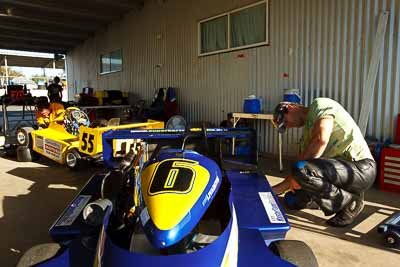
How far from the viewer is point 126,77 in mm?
9797

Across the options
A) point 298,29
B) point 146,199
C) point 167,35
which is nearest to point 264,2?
point 298,29

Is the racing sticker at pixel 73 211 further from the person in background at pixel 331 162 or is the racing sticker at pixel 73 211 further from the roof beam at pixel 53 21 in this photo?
the roof beam at pixel 53 21

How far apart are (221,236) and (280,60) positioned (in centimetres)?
414

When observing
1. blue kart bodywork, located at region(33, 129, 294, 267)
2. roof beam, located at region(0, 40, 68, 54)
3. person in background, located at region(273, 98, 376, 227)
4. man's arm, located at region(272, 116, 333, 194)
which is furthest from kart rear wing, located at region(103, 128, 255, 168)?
roof beam, located at region(0, 40, 68, 54)

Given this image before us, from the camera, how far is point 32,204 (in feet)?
9.96

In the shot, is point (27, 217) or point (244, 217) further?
point (27, 217)

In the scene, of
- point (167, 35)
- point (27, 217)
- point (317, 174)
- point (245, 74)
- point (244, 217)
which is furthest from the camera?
Result: point (167, 35)

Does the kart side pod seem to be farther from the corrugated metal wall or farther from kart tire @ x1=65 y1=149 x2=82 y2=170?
the corrugated metal wall

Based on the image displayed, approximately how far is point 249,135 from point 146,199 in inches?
62.0

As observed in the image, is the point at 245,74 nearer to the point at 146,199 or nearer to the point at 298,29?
the point at 298,29

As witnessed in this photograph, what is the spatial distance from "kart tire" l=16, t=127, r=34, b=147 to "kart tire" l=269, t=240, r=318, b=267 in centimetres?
455

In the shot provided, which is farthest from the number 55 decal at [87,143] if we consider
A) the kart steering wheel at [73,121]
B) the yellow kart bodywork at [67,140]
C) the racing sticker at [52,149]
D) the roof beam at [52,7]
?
the roof beam at [52,7]

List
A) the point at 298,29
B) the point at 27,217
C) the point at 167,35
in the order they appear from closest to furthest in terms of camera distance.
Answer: the point at 27,217
the point at 298,29
the point at 167,35

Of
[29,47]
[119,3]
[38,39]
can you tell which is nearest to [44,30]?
[38,39]
